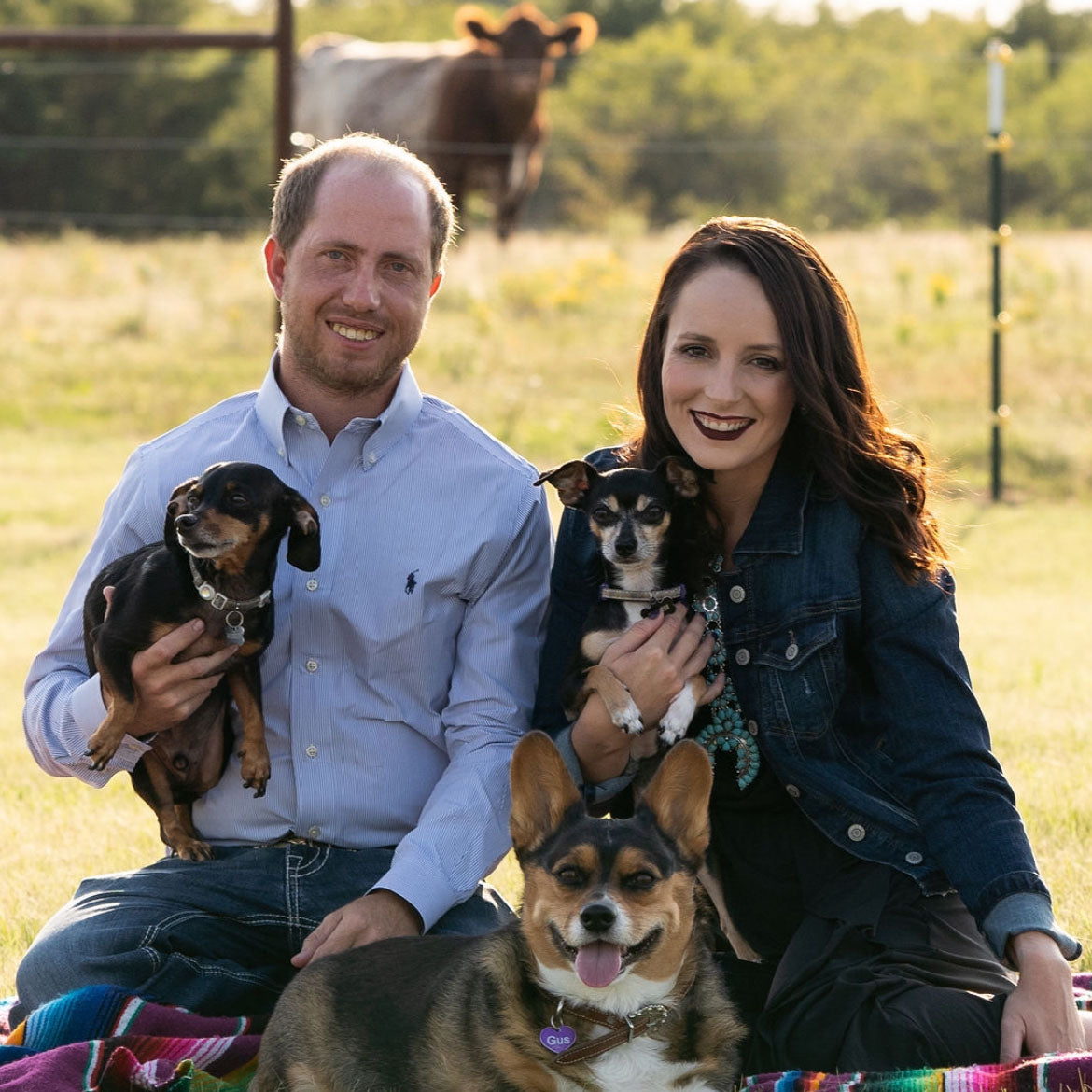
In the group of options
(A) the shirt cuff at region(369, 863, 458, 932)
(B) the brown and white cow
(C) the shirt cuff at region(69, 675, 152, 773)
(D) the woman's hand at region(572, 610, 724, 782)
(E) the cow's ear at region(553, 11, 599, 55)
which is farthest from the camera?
(E) the cow's ear at region(553, 11, 599, 55)

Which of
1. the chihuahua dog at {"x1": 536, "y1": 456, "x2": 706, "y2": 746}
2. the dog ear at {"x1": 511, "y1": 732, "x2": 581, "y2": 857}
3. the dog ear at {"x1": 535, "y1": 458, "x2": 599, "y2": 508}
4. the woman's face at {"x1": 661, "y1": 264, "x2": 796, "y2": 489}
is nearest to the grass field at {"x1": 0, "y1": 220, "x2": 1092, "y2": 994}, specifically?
the dog ear at {"x1": 535, "y1": 458, "x2": 599, "y2": 508}

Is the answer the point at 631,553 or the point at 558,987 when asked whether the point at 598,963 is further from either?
the point at 631,553

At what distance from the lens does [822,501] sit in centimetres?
377

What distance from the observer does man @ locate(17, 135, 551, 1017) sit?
12.2 feet

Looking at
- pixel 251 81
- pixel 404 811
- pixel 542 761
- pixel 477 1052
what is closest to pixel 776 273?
pixel 542 761

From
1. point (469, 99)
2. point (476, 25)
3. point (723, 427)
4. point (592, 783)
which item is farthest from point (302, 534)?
point (476, 25)

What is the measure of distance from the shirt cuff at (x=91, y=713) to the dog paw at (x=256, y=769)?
274 mm

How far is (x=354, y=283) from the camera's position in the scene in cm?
392

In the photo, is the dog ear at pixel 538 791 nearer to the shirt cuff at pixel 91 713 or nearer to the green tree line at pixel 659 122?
the shirt cuff at pixel 91 713

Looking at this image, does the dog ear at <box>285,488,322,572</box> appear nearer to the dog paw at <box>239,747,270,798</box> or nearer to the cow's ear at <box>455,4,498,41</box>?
the dog paw at <box>239,747,270,798</box>

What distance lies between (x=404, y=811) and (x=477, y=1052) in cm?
93

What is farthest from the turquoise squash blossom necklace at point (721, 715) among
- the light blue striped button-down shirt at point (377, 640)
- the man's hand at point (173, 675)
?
the man's hand at point (173, 675)

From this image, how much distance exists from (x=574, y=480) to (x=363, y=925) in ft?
4.02

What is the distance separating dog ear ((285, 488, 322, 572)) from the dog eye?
A: 1133 millimetres
